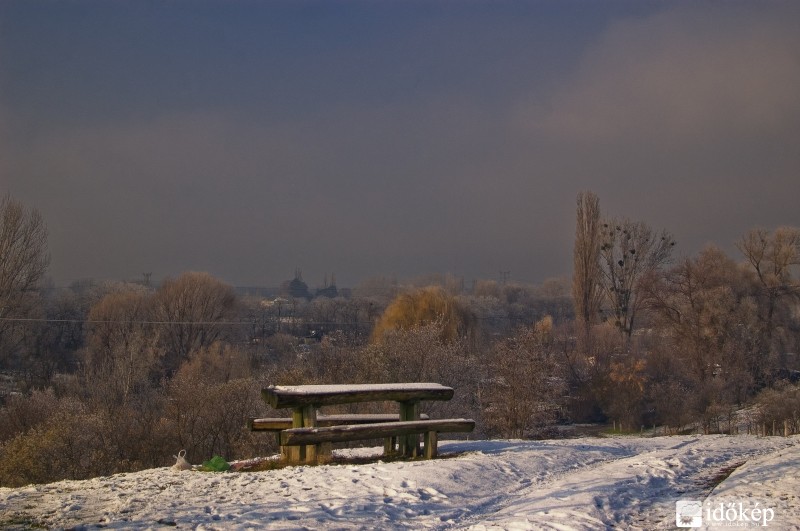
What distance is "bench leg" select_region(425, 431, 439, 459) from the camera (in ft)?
43.4

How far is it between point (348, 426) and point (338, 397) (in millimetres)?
492

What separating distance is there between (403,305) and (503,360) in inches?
381

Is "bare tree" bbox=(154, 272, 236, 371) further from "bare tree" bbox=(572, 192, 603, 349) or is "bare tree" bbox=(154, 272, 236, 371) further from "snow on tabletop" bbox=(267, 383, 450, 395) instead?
"snow on tabletop" bbox=(267, 383, 450, 395)

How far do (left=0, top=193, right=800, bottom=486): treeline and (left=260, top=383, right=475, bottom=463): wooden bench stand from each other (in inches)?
622

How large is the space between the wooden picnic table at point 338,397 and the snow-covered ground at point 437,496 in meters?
0.91

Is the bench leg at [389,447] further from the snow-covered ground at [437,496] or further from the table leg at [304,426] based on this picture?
the table leg at [304,426]

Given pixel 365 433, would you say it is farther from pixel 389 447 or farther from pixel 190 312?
pixel 190 312

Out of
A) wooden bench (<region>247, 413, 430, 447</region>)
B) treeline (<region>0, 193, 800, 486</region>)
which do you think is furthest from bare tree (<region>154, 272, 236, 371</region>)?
wooden bench (<region>247, 413, 430, 447</region>)

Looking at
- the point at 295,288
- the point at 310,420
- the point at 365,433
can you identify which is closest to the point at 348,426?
the point at 365,433

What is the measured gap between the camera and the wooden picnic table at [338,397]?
12055 millimetres

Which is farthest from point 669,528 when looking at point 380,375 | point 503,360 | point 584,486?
point 503,360

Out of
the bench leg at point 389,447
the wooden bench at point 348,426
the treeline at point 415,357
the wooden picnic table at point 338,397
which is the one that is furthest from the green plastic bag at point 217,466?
the treeline at point 415,357

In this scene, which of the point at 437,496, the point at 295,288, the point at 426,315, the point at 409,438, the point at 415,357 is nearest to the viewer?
the point at 437,496

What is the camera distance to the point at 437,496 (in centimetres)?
1002
